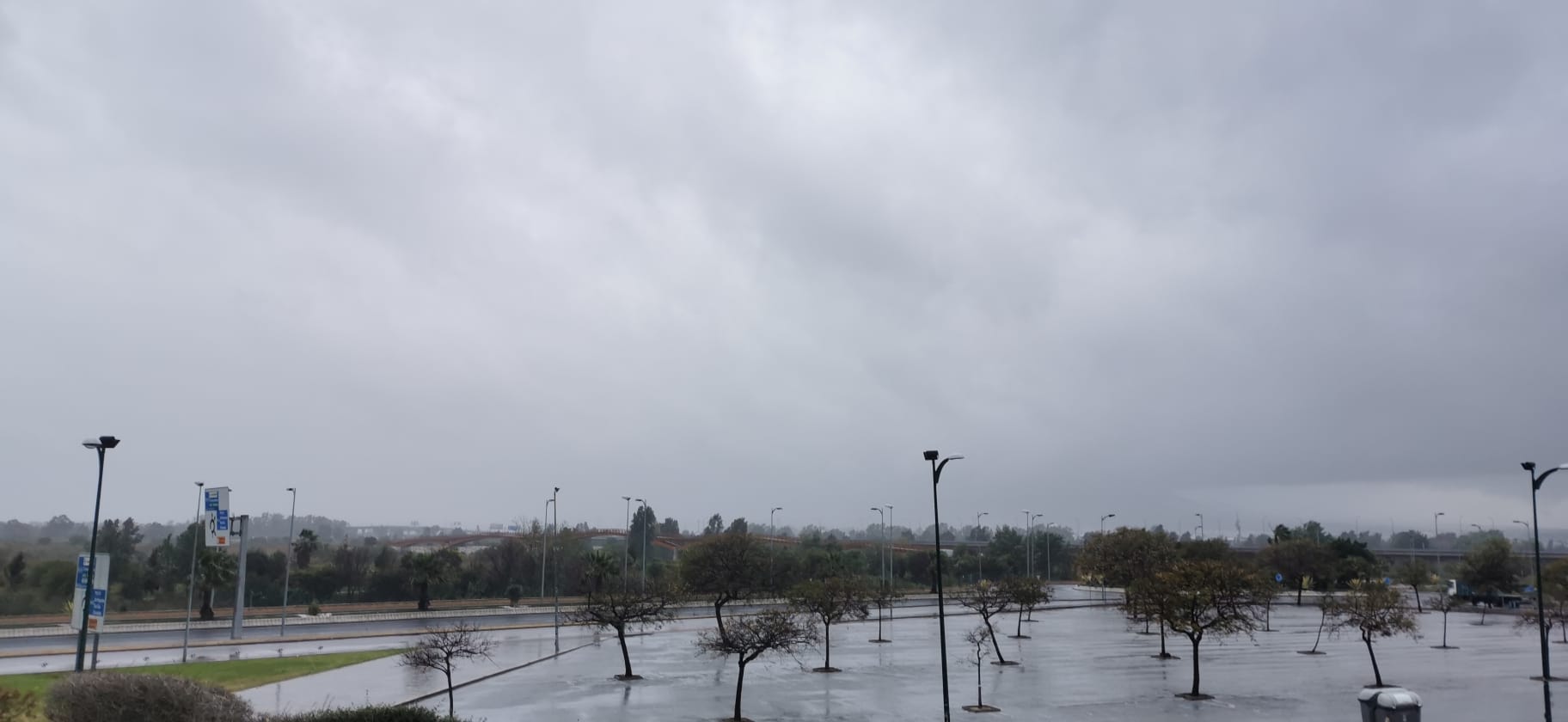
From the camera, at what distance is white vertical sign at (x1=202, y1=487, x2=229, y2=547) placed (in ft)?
167

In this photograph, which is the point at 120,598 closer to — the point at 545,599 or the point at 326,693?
the point at 545,599

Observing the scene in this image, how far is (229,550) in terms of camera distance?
72.4 m

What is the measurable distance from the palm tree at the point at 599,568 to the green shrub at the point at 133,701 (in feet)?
214

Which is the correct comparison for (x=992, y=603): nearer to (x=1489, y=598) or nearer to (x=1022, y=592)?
(x=1022, y=592)

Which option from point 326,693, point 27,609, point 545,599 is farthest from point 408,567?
point 326,693

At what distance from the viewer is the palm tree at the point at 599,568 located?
80812mm

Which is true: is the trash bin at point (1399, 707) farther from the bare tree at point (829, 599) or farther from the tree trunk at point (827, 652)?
the bare tree at point (829, 599)

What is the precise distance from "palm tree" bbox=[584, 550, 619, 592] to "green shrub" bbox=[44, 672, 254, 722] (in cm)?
6509

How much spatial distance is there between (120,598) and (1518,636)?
10737 centimetres

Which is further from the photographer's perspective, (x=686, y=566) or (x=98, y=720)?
(x=686, y=566)

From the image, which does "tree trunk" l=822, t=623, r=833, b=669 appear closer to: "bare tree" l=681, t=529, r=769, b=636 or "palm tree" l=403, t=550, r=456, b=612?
"bare tree" l=681, t=529, r=769, b=636

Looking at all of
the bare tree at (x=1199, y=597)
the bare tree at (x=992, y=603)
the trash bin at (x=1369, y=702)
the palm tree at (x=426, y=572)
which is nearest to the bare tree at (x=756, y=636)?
the bare tree at (x=992, y=603)

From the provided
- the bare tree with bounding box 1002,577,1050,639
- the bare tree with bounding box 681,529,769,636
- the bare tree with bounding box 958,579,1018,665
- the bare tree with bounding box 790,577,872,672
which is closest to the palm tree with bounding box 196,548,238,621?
the bare tree with bounding box 681,529,769,636

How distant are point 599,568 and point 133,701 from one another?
66.6m
